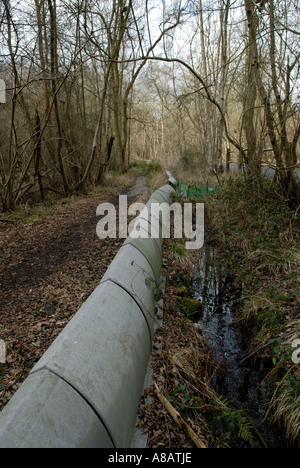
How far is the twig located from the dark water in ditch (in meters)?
0.47

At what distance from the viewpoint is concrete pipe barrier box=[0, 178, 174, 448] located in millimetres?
1546

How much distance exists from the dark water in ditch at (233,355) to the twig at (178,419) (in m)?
0.47

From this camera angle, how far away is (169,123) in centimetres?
3041

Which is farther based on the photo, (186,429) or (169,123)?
(169,123)

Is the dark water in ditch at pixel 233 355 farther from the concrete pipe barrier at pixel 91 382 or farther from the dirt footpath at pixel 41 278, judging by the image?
the dirt footpath at pixel 41 278

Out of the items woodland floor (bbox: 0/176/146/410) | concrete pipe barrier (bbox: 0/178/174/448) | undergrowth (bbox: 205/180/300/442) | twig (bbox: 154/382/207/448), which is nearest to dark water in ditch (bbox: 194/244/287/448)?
undergrowth (bbox: 205/180/300/442)

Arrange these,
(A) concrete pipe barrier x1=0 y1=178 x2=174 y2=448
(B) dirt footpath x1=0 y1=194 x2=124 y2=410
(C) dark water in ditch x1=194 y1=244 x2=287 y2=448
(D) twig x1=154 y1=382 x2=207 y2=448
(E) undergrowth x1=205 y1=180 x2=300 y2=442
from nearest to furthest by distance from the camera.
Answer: (A) concrete pipe barrier x1=0 y1=178 x2=174 y2=448, (D) twig x1=154 y1=382 x2=207 y2=448, (C) dark water in ditch x1=194 y1=244 x2=287 y2=448, (E) undergrowth x1=205 y1=180 x2=300 y2=442, (B) dirt footpath x1=0 y1=194 x2=124 y2=410

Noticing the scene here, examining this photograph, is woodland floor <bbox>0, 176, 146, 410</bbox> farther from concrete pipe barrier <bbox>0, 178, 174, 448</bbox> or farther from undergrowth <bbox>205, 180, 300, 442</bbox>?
undergrowth <bbox>205, 180, 300, 442</bbox>

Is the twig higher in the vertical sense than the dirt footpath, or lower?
lower

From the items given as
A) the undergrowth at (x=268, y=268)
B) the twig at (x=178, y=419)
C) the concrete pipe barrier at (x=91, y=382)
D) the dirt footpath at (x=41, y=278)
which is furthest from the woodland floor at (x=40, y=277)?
the undergrowth at (x=268, y=268)
